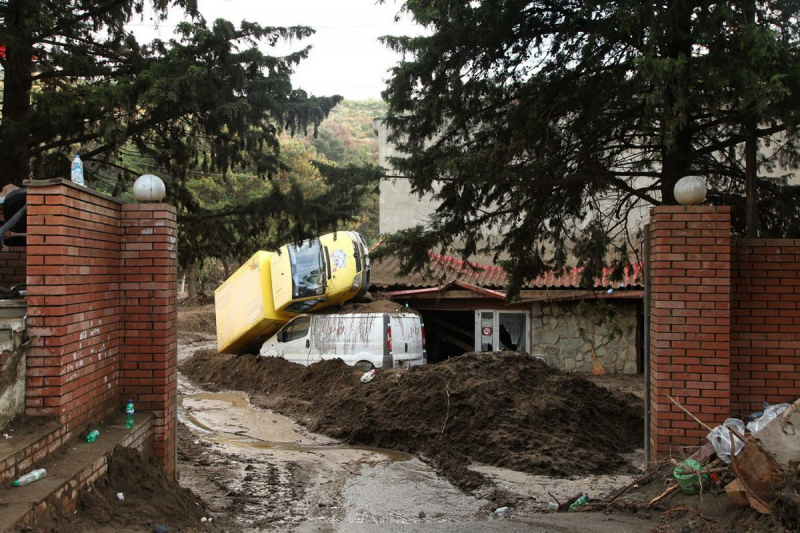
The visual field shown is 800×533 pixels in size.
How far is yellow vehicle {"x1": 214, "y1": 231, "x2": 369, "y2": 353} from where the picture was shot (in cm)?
1686

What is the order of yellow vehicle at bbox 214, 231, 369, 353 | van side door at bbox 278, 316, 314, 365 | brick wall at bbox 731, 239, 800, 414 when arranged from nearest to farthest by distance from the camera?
brick wall at bbox 731, 239, 800, 414 → yellow vehicle at bbox 214, 231, 369, 353 → van side door at bbox 278, 316, 314, 365

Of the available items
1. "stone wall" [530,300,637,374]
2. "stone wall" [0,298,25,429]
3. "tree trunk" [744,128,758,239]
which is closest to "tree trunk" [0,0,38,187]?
"stone wall" [0,298,25,429]

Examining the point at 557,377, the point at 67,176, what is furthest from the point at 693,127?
the point at 67,176

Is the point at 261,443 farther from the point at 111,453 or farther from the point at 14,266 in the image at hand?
the point at 111,453

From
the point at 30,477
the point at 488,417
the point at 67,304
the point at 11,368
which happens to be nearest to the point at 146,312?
the point at 67,304

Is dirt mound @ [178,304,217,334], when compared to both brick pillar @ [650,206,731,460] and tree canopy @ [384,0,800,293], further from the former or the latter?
brick pillar @ [650,206,731,460]

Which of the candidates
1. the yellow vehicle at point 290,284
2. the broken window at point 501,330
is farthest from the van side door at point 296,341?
the broken window at point 501,330

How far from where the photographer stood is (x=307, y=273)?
1683 cm

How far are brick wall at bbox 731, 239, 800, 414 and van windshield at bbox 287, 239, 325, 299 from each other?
464 inches

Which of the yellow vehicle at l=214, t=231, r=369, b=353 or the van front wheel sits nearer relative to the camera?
the van front wheel

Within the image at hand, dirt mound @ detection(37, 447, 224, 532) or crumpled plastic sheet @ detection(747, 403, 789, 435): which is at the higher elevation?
crumpled plastic sheet @ detection(747, 403, 789, 435)

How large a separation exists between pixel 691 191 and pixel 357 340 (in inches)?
435

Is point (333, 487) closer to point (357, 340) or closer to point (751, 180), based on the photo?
point (751, 180)

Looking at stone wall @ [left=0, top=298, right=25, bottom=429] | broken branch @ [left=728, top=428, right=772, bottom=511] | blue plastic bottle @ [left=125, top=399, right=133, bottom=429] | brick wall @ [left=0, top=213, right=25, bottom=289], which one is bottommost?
broken branch @ [left=728, top=428, right=772, bottom=511]
